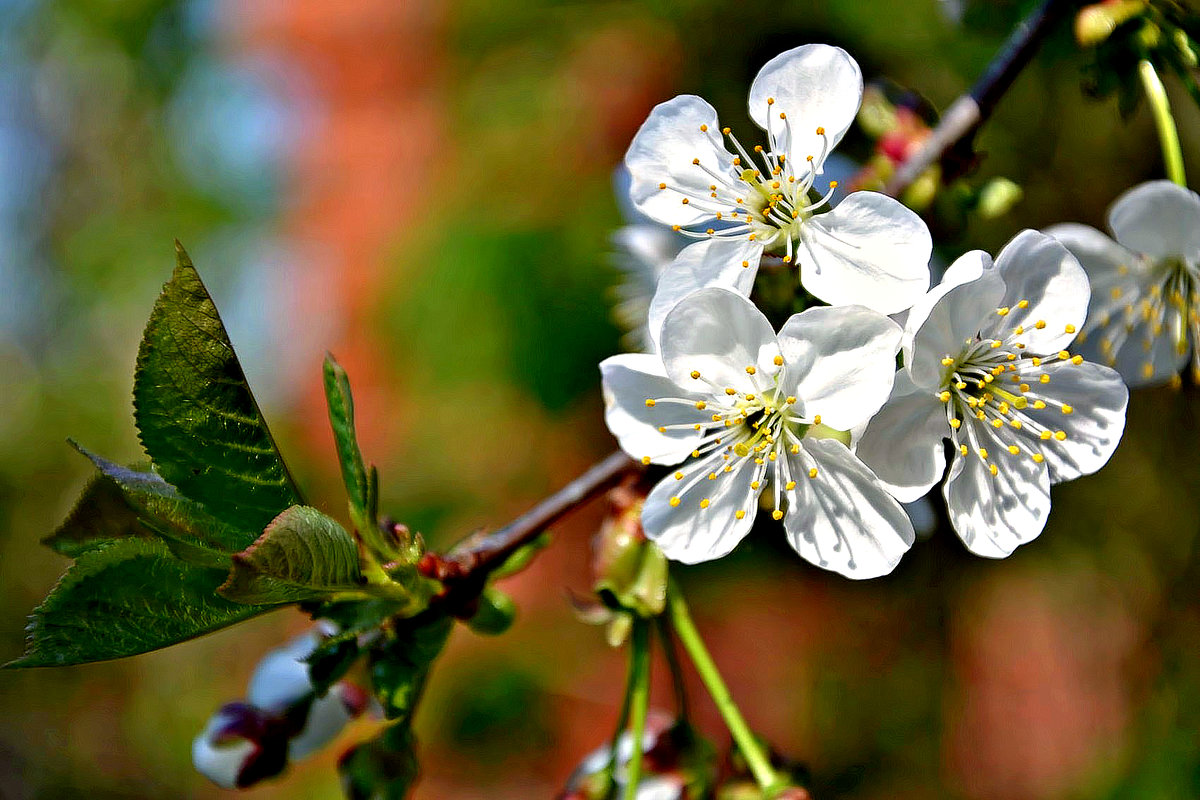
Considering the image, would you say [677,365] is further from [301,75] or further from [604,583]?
[301,75]

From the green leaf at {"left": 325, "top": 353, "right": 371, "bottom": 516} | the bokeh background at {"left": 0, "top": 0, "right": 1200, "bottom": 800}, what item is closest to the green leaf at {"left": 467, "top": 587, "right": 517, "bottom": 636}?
the green leaf at {"left": 325, "top": 353, "right": 371, "bottom": 516}

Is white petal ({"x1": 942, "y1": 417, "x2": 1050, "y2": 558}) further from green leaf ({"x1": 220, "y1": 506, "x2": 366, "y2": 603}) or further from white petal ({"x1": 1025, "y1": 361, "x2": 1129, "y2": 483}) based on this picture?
green leaf ({"x1": 220, "y1": 506, "x2": 366, "y2": 603})

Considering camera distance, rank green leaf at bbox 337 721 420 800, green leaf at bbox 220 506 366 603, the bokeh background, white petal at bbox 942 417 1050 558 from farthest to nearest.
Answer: the bokeh background < green leaf at bbox 337 721 420 800 < white petal at bbox 942 417 1050 558 < green leaf at bbox 220 506 366 603

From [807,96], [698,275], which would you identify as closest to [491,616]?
[698,275]

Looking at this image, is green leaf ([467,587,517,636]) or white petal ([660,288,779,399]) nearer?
white petal ([660,288,779,399])

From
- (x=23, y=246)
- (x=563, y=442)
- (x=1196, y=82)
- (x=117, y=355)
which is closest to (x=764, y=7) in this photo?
(x=563, y=442)

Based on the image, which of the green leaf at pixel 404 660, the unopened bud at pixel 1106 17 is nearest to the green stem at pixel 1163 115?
the unopened bud at pixel 1106 17

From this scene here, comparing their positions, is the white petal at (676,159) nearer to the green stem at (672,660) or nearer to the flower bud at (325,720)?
the green stem at (672,660)
